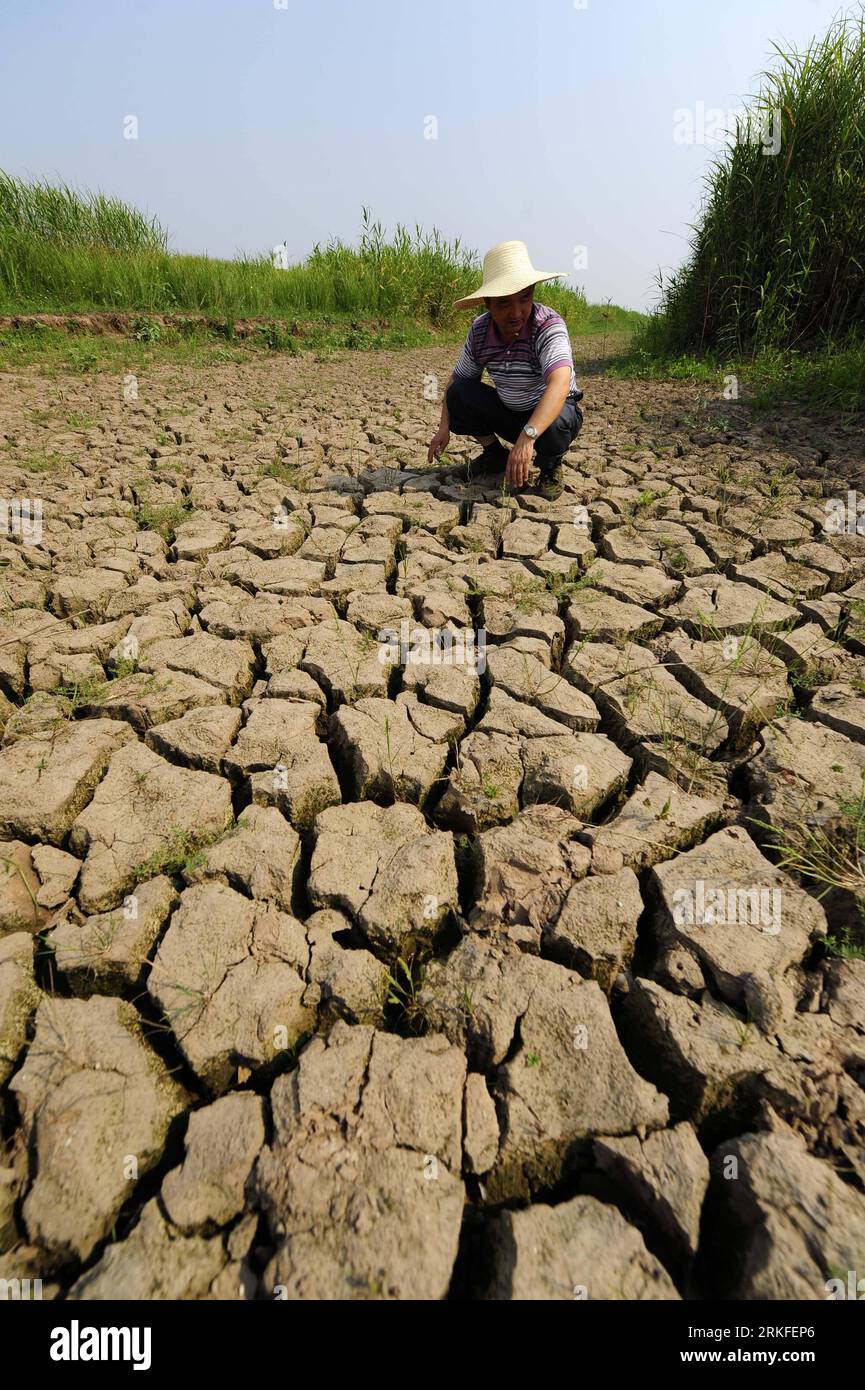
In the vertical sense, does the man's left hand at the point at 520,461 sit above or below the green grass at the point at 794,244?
below

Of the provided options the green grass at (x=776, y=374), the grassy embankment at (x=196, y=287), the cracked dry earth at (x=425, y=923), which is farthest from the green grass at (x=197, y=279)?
the cracked dry earth at (x=425, y=923)

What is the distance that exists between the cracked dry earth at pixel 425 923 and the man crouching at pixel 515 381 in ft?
2.13

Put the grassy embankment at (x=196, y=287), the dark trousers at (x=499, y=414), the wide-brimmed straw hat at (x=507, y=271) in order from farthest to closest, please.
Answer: the grassy embankment at (x=196, y=287)
the dark trousers at (x=499, y=414)
the wide-brimmed straw hat at (x=507, y=271)

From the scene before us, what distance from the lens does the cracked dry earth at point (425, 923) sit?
0.92m

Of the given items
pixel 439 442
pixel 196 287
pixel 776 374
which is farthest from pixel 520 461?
pixel 196 287

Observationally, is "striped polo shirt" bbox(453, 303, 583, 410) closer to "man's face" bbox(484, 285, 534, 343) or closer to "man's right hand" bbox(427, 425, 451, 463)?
"man's face" bbox(484, 285, 534, 343)

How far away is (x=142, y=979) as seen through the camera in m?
1.25

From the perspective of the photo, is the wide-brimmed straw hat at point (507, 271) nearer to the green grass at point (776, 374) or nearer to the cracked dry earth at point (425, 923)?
the cracked dry earth at point (425, 923)

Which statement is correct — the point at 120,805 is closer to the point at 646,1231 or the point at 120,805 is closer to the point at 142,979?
the point at 142,979

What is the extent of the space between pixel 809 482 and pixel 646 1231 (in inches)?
132

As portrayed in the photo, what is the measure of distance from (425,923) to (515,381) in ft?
8.86

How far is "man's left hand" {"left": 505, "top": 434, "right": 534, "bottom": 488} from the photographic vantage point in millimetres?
2918

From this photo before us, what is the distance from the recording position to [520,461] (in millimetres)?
2943

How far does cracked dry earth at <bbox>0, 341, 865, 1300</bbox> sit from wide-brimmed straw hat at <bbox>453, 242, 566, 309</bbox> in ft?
3.35
